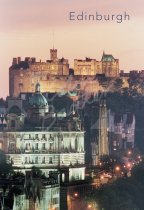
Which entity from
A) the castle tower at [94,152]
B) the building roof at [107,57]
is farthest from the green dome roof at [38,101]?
the building roof at [107,57]

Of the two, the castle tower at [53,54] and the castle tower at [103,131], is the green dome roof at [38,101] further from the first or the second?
the castle tower at [53,54]

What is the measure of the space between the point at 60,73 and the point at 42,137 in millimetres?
33417

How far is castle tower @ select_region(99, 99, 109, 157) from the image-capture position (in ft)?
536

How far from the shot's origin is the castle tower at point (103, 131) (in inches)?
6427

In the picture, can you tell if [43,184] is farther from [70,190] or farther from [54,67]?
[54,67]

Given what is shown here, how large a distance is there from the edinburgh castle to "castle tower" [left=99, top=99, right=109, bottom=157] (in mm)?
13262

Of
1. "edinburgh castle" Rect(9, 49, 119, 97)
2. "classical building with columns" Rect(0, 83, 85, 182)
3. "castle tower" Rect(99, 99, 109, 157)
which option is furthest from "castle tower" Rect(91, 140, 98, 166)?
"edinburgh castle" Rect(9, 49, 119, 97)

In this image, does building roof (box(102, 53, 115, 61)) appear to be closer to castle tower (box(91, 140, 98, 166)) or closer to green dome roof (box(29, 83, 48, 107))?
castle tower (box(91, 140, 98, 166))

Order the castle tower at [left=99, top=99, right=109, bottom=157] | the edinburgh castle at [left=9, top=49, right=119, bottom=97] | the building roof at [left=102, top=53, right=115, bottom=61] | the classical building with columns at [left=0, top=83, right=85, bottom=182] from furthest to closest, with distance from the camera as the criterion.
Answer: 1. the building roof at [left=102, top=53, right=115, bottom=61]
2. the edinburgh castle at [left=9, top=49, right=119, bottom=97]
3. the castle tower at [left=99, top=99, right=109, bottom=157]
4. the classical building with columns at [left=0, top=83, right=85, bottom=182]

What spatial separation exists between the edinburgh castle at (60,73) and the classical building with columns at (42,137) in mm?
21464

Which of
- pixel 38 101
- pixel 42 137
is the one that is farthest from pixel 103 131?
pixel 42 137

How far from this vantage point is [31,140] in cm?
15912

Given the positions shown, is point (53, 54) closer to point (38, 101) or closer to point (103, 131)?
point (103, 131)

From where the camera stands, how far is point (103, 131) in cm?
16762
